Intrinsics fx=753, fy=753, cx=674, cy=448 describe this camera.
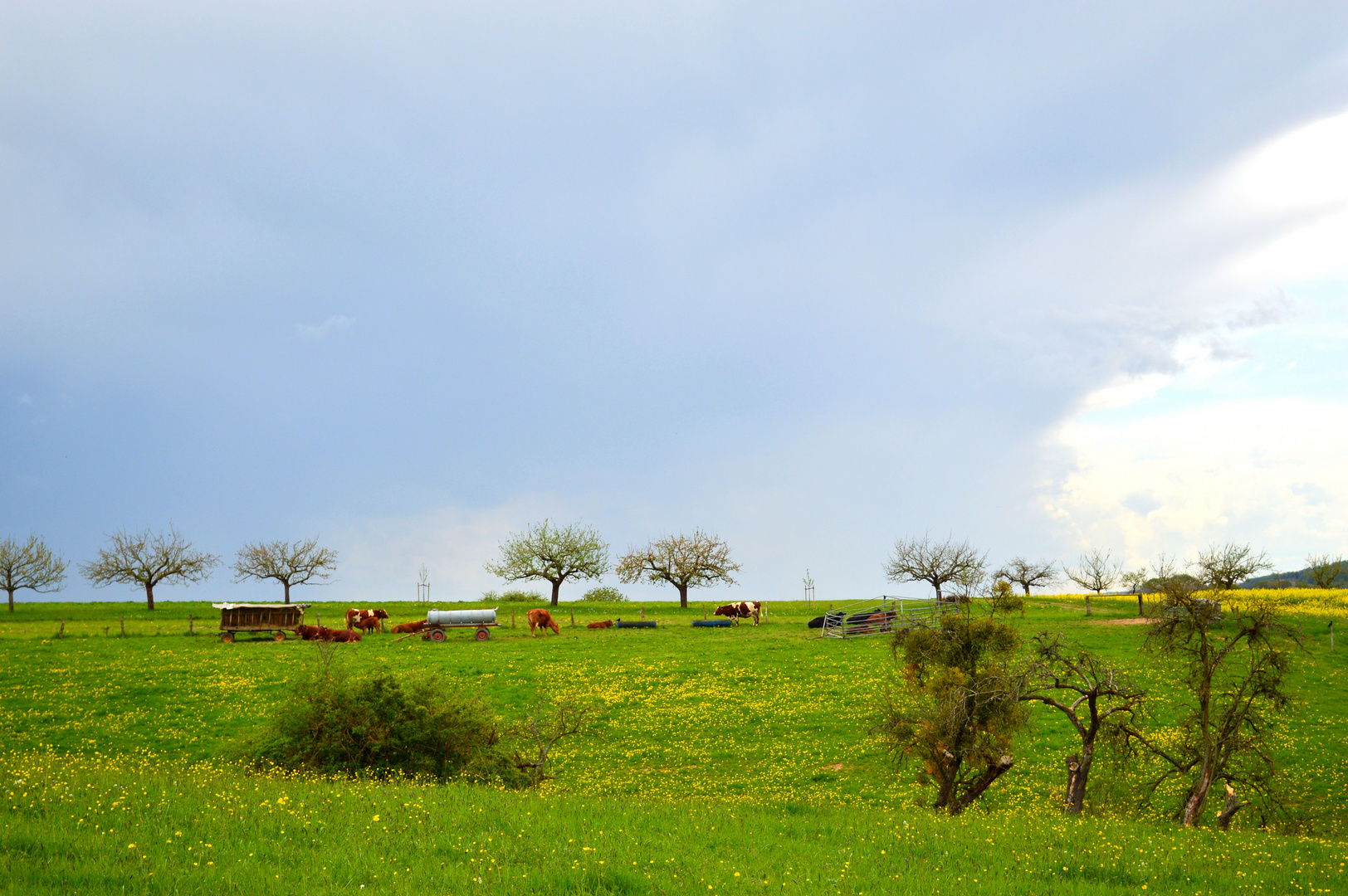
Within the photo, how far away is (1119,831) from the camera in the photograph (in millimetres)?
14617

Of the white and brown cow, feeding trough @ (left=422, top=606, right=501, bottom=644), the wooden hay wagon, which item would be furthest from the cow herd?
feeding trough @ (left=422, top=606, right=501, bottom=644)

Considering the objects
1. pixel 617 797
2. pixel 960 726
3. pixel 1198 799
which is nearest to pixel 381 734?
pixel 617 797

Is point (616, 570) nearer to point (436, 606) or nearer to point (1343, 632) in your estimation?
point (436, 606)

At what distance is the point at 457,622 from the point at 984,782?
140 feet

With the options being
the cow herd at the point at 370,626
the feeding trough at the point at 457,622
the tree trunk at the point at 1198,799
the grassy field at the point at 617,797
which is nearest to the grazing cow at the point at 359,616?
the cow herd at the point at 370,626

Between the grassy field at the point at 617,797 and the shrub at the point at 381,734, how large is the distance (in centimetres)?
161

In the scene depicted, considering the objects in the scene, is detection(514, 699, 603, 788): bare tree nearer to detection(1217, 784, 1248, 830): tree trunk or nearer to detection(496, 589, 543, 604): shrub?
detection(1217, 784, 1248, 830): tree trunk

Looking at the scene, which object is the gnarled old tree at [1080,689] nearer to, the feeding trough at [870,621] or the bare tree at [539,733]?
the bare tree at [539,733]

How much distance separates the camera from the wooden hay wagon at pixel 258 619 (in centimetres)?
5078

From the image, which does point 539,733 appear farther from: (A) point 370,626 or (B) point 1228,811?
(A) point 370,626

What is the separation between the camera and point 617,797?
59.6ft

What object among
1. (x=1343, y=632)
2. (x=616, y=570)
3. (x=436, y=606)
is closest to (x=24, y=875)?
(x=1343, y=632)

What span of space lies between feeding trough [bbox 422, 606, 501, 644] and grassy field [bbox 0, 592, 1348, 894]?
3.74m

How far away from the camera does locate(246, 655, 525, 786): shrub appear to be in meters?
19.0
